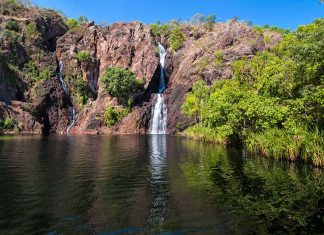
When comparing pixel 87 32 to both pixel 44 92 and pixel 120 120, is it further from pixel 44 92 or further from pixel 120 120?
pixel 120 120

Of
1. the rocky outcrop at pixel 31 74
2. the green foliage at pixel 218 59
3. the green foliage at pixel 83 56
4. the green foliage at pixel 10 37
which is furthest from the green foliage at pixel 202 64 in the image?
the green foliage at pixel 10 37

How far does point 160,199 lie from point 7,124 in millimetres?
84755

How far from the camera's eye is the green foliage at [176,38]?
126 m

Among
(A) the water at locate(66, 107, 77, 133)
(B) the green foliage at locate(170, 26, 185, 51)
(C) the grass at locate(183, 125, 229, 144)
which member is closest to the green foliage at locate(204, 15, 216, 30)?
(B) the green foliage at locate(170, 26, 185, 51)

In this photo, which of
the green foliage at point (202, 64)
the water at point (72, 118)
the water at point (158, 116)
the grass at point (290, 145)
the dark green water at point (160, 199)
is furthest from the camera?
the water at point (72, 118)

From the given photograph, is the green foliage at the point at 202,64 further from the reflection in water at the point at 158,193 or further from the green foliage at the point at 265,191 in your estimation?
the reflection in water at the point at 158,193

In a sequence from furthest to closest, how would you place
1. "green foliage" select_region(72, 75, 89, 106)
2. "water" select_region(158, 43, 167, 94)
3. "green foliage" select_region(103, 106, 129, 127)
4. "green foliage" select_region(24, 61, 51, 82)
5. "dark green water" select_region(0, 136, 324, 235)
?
"green foliage" select_region(72, 75, 89, 106) → "water" select_region(158, 43, 167, 94) → "green foliage" select_region(24, 61, 51, 82) → "green foliage" select_region(103, 106, 129, 127) → "dark green water" select_region(0, 136, 324, 235)

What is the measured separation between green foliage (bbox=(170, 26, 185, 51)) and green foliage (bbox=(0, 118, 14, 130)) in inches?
2383

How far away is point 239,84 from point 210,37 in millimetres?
66072

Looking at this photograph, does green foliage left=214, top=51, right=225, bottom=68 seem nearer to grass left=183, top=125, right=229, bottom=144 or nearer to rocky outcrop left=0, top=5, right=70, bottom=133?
grass left=183, top=125, right=229, bottom=144

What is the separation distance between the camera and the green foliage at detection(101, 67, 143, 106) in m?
108

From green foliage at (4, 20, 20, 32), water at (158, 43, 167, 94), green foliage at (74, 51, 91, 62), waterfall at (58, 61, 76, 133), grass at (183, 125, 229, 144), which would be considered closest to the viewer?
grass at (183, 125, 229, 144)

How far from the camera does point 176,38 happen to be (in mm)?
127500

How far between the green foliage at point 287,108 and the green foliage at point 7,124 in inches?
2399
